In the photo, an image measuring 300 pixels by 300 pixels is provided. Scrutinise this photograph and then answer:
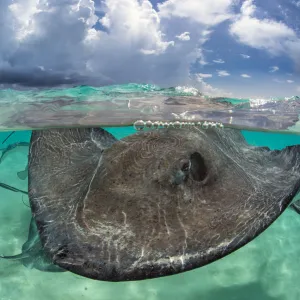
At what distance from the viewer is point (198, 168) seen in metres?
4.09

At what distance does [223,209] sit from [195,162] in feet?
3.18

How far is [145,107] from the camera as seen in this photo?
1024 centimetres

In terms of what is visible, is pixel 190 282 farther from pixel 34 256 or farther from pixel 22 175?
pixel 22 175

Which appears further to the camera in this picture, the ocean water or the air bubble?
the air bubble

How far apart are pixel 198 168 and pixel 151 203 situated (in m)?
1.07

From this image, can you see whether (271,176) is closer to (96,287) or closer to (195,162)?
(195,162)

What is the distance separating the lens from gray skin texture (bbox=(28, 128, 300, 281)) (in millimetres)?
2592

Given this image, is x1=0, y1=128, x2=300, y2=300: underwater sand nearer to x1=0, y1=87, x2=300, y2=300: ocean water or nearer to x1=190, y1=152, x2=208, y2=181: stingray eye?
x1=0, y1=87, x2=300, y2=300: ocean water

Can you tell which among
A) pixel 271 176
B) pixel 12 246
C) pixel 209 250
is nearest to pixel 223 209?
pixel 209 250

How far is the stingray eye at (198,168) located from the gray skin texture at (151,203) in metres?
0.01

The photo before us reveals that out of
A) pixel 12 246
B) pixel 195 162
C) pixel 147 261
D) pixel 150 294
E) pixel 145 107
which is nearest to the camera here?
pixel 147 261

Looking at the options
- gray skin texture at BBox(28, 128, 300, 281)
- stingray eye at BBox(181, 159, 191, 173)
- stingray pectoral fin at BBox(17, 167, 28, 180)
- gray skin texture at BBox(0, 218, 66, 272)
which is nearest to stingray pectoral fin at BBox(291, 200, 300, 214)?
gray skin texture at BBox(28, 128, 300, 281)

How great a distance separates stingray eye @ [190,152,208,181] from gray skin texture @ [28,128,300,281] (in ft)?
0.05

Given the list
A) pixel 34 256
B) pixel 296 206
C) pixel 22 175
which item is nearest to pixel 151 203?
pixel 34 256
